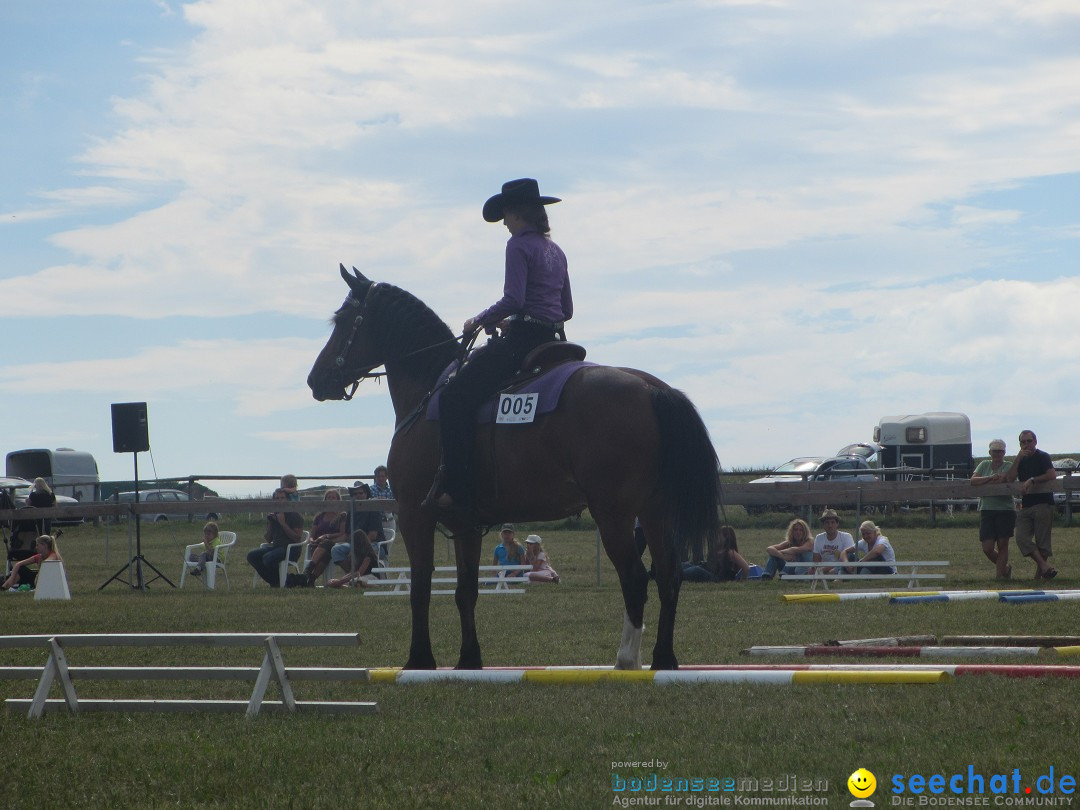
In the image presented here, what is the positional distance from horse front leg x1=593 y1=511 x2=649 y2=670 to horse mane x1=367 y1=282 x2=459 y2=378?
1913 millimetres

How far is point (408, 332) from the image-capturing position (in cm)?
934

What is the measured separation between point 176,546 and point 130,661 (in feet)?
78.4

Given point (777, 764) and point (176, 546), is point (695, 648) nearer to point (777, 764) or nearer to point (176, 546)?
point (777, 764)

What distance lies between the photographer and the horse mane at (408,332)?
9.23 meters

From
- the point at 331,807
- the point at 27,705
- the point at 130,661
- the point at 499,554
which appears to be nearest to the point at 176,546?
the point at 499,554

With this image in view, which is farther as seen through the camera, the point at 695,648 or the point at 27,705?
the point at 695,648

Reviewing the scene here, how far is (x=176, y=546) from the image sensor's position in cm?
3284

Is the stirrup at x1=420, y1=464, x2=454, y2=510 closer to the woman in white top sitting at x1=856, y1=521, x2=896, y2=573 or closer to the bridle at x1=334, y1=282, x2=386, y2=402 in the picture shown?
the bridle at x1=334, y1=282, x2=386, y2=402

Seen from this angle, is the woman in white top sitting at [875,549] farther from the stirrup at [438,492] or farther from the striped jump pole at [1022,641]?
the stirrup at [438,492]

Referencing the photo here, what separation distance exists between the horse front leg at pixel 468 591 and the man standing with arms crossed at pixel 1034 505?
34.4ft

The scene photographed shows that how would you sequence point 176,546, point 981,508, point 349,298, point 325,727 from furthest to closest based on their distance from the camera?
point 176,546, point 981,508, point 349,298, point 325,727

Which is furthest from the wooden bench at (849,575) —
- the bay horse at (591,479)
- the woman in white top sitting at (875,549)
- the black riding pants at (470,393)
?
the black riding pants at (470,393)

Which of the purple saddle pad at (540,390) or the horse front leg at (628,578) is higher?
the purple saddle pad at (540,390)

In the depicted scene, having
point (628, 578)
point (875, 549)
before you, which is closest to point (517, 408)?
point (628, 578)
